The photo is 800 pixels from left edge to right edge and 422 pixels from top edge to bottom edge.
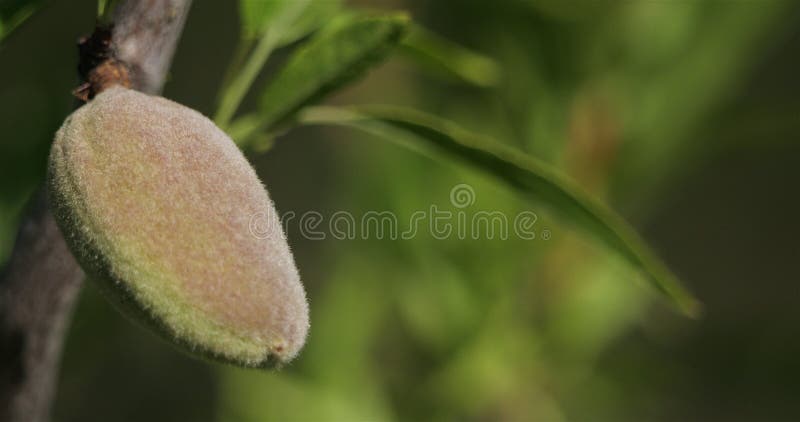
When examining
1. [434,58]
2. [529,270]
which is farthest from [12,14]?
[529,270]

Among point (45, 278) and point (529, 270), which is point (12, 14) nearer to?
point (45, 278)

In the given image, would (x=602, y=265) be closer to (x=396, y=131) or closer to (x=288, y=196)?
(x=396, y=131)

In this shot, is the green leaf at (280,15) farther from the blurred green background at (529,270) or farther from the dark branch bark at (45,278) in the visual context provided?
the blurred green background at (529,270)

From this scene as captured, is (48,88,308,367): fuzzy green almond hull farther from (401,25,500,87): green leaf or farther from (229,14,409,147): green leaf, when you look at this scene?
(401,25,500,87): green leaf

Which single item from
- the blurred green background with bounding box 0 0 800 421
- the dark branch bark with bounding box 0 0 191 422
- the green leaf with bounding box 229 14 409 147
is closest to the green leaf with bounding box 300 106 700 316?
the green leaf with bounding box 229 14 409 147

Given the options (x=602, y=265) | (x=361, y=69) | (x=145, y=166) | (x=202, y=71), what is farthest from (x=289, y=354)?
(x=202, y=71)

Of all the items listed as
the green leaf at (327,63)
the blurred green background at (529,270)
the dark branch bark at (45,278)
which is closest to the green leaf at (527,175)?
the green leaf at (327,63)

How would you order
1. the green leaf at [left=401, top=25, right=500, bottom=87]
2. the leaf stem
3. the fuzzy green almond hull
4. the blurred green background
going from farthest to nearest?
1. the blurred green background
2. the green leaf at [left=401, top=25, right=500, bottom=87]
3. the leaf stem
4. the fuzzy green almond hull
